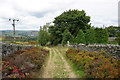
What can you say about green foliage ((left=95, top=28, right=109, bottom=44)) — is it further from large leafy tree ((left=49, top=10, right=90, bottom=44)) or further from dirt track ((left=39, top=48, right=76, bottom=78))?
dirt track ((left=39, top=48, right=76, bottom=78))

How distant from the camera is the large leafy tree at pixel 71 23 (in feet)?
92.4

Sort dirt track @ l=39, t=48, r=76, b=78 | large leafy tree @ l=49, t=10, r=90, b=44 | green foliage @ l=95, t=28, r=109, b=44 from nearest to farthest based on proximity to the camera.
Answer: dirt track @ l=39, t=48, r=76, b=78 < green foliage @ l=95, t=28, r=109, b=44 < large leafy tree @ l=49, t=10, r=90, b=44

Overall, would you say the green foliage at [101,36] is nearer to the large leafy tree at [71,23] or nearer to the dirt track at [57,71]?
the large leafy tree at [71,23]

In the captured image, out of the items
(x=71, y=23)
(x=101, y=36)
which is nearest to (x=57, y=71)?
(x=101, y=36)

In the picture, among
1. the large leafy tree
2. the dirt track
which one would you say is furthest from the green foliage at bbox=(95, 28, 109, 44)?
the dirt track

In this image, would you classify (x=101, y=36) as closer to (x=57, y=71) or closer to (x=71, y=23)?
(x=71, y=23)

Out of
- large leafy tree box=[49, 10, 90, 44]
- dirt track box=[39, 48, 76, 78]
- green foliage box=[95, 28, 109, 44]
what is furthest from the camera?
large leafy tree box=[49, 10, 90, 44]

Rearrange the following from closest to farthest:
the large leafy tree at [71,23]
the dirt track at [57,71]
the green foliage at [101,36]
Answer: the dirt track at [57,71] → the green foliage at [101,36] → the large leafy tree at [71,23]

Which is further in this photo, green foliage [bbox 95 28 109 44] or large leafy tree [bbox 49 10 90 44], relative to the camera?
large leafy tree [bbox 49 10 90 44]

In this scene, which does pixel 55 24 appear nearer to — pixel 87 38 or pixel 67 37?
pixel 67 37

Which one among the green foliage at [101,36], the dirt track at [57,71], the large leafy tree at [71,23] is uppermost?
the large leafy tree at [71,23]

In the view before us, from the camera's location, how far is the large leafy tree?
92.4ft

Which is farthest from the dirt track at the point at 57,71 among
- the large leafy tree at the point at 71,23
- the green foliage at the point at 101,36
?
the large leafy tree at the point at 71,23

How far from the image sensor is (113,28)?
159ft
